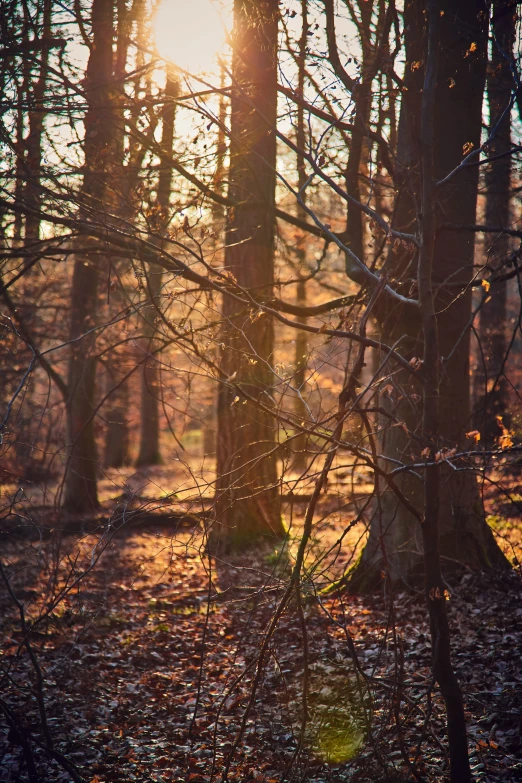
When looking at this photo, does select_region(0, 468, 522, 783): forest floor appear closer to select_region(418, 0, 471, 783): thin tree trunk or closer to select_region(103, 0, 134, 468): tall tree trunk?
select_region(418, 0, 471, 783): thin tree trunk

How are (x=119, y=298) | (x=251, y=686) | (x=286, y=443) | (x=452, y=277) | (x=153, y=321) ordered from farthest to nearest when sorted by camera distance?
(x=119, y=298) → (x=452, y=277) → (x=153, y=321) → (x=251, y=686) → (x=286, y=443)

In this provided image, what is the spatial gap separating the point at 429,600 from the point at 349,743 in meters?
1.80

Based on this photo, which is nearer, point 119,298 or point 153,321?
point 153,321

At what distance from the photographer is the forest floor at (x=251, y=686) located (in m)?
3.80

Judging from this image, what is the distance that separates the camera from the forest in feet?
12.1

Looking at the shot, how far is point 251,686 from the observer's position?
14.4 feet

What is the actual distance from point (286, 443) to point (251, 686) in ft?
6.56

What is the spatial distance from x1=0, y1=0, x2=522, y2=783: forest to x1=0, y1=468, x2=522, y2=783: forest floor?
31 millimetres

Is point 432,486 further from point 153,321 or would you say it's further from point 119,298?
point 119,298

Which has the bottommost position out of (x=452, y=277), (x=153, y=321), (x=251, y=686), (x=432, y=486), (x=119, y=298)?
(x=251, y=686)

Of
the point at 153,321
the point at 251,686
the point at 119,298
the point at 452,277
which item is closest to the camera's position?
the point at 251,686

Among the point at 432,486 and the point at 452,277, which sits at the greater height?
the point at 452,277

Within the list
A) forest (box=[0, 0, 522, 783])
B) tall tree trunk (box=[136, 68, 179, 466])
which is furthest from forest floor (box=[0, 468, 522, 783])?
tall tree trunk (box=[136, 68, 179, 466])

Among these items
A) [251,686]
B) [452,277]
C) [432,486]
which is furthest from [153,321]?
[432,486]
